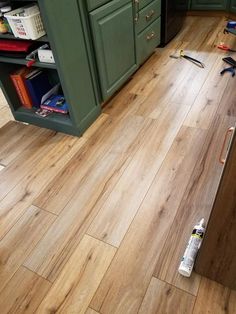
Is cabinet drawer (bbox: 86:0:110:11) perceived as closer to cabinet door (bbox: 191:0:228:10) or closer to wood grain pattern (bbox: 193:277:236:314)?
wood grain pattern (bbox: 193:277:236:314)

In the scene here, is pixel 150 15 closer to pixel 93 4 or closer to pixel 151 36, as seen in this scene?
pixel 151 36

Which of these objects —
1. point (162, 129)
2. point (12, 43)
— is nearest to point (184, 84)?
point (162, 129)

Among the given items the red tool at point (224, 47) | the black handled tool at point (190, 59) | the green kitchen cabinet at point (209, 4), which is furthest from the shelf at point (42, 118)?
the green kitchen cabinet at point (209, 4)

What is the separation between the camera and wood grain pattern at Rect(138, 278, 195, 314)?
3.05 feet

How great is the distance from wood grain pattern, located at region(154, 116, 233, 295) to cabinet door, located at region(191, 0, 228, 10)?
2318 mm

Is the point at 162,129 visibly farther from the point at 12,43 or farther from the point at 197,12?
the point at 197,12

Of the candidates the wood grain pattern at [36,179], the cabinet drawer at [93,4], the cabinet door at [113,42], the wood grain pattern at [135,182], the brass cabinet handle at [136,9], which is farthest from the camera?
the brass cabinet handle at [136,9]

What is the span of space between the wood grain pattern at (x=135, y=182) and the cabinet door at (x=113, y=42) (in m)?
0.47

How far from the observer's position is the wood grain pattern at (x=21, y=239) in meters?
1.10

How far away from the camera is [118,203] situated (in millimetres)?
1311

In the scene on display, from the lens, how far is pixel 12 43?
1.51 m

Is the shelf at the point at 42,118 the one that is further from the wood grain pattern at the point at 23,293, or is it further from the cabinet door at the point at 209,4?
the cabinet door at the point at 209,4

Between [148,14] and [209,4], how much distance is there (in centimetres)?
155

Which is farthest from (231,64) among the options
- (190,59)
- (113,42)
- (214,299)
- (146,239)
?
(214,299)
